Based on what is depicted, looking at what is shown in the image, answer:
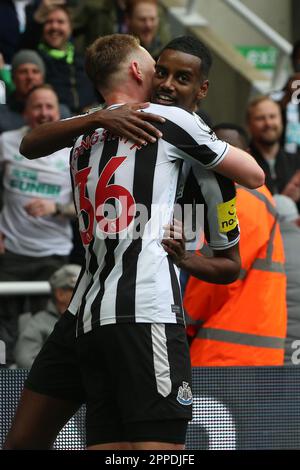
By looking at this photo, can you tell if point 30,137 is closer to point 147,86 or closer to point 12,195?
point 147,86

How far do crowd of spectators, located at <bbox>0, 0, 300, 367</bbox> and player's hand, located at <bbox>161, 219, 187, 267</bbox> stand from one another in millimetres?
1712

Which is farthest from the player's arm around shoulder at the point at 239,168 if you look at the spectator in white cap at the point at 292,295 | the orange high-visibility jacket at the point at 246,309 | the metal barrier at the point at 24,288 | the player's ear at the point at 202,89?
the metal barrier at the point at 24,288

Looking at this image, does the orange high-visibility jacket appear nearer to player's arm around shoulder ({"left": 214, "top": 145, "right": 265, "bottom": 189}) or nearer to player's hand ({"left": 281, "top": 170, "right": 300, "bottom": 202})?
player's arm around shoulder ({"left": 214, "top": 145, "right": 265, "bottom": 189})

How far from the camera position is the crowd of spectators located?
22.3 ft

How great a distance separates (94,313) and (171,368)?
335 mm

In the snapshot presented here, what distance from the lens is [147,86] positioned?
13.4ft

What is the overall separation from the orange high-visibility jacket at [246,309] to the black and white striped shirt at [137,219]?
1684mm

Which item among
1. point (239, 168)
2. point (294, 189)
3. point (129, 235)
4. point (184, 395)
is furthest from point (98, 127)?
point (294, 189)

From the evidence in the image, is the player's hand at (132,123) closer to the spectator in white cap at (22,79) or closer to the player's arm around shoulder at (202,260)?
the player's arm around shoulder at (202,260)

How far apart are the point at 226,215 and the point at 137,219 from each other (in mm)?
380

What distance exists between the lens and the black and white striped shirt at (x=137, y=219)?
3.75 meters

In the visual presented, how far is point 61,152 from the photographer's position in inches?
307

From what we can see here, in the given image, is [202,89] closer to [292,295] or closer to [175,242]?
[175,242]
